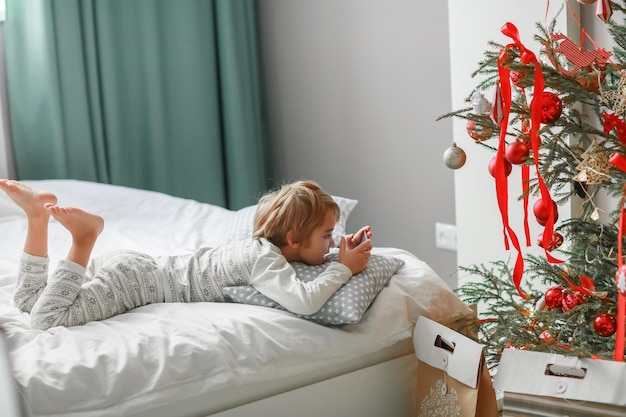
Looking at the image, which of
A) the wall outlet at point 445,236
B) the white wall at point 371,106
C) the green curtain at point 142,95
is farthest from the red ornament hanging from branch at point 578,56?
the green curtain at point 142,95

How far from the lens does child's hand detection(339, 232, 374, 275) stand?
179 cm

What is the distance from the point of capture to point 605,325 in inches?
55.0

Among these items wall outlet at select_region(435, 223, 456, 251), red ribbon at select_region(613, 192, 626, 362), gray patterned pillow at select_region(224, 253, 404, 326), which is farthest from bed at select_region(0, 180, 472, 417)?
wall outlet at select_region(435, 223, 456, 251)

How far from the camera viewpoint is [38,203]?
6.01 feet

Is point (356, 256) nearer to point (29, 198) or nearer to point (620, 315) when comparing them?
point (620, 315)

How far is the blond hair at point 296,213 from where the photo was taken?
72.9 inches

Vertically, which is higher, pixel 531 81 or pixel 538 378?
pixel 531 81

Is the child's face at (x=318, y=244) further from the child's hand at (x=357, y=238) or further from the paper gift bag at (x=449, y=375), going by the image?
the paper gift bag at (x=449, y=375)

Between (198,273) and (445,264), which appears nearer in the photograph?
(198,273)

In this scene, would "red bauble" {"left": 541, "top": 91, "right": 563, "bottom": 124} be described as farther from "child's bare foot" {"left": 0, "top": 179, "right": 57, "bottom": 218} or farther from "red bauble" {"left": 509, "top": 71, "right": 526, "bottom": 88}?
"child's bare foot" {"left": 0, "top": 179, "right": 57, "bottom": 218}

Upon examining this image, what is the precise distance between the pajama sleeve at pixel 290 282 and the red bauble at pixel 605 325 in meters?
0.54

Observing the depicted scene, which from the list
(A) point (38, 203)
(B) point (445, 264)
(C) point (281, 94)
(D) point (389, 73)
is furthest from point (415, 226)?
(A) point (38, 203)

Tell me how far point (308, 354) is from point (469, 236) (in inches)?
42.8

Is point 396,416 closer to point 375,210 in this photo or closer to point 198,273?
point 198,273
